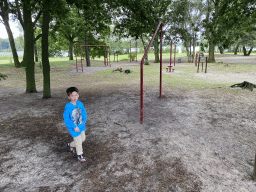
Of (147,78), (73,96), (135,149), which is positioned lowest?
(135,149)

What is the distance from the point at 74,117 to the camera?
2.94 meters

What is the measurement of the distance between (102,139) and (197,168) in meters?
1.95

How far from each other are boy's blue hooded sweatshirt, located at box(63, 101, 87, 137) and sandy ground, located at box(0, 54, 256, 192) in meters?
0.64

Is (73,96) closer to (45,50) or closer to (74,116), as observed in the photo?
(74,116)

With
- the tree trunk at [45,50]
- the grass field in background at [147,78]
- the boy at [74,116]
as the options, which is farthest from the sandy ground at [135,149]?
the grass field in background at [147,78]

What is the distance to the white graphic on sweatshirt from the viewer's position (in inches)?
115

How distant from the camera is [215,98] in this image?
7234 millimetres

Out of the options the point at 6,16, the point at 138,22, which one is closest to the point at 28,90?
the point at 138,22

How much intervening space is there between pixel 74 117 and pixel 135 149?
1340mm

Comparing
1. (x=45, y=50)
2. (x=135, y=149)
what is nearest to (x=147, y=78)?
(x=45, y=50)

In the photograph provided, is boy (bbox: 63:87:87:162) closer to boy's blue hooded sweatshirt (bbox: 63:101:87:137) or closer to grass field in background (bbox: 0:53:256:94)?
boy's blue hooded sweatshirt (bbox: 63:101:87:137)

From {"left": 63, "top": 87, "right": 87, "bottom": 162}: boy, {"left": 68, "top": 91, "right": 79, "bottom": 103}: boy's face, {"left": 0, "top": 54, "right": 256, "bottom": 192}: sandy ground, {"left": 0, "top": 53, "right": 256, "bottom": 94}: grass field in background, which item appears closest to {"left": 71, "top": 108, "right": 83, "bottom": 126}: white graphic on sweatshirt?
{"left": 63, "top": 87, "right": 87, "bottom": 162}: boy

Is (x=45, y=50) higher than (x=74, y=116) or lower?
higher

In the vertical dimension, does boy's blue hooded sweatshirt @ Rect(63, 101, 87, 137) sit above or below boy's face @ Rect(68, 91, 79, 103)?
below
